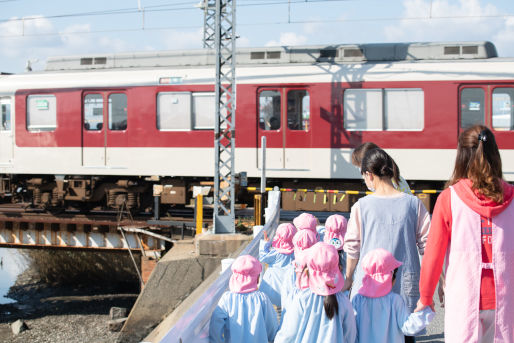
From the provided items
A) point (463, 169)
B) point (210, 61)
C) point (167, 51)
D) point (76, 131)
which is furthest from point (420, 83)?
point (463, 169)

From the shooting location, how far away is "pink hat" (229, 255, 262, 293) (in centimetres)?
357

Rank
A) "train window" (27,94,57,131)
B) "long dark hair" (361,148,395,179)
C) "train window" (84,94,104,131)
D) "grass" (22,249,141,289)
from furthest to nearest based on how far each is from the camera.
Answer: "grass" (22,249,141,289), "train window" (27,94,57,131), "train window" (84,94,104,131), "long dark hair" (361,148,395,179)

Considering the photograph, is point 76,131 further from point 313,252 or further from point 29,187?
point 313,252

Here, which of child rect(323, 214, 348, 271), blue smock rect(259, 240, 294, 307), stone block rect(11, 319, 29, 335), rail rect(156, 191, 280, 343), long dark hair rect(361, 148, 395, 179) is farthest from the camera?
stone block rect(11, 319, 29, 335)

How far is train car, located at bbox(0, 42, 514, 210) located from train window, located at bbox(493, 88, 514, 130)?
0.02 metres

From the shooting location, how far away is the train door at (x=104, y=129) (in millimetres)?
13906

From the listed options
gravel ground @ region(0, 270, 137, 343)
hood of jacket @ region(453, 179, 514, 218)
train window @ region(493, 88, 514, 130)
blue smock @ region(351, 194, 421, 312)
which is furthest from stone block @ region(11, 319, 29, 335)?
hood of jacket @ region(453, 179, 514, 218)

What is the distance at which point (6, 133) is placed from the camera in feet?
48.6

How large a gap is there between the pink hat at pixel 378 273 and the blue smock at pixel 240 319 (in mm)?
666

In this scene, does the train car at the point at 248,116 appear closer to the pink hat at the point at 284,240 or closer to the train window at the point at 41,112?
the train window at the point at 41,112

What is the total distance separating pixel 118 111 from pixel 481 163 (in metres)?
11.8

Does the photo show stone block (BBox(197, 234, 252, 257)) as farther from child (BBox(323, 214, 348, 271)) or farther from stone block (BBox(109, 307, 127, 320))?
child (BBox(323, 214, 348, 271))

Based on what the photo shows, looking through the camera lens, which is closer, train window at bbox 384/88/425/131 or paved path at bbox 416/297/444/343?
paved path at bbox 416/297/444/343

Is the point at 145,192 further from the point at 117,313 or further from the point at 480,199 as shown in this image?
the point at 480,199
